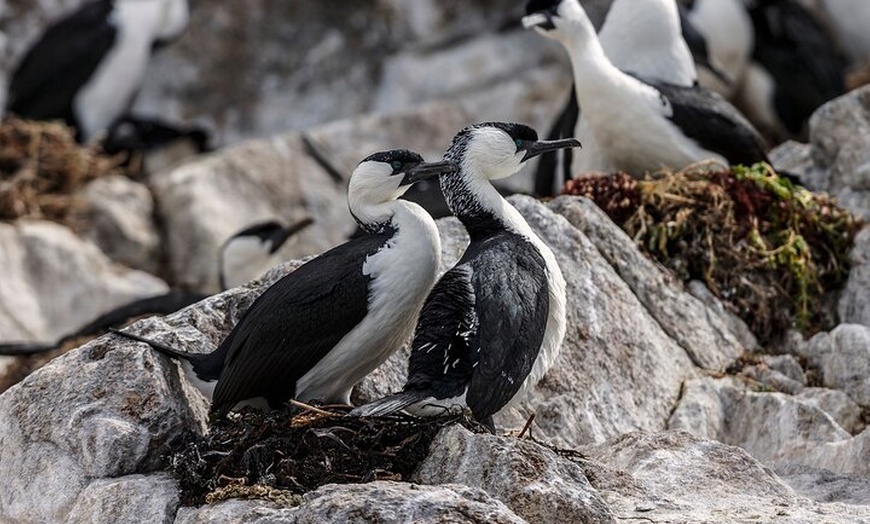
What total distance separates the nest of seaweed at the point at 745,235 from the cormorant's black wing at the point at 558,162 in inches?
65.9

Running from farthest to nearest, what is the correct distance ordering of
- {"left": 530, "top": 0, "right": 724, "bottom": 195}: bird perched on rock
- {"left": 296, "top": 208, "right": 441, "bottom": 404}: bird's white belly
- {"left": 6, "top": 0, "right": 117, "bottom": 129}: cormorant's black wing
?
{"left": 6, "top": 0, "right": 117, "bottom": 129}: cormorant's black wing < {"left": 530, "top": 0, "right": 724, "bottom": 195}: bird perched on rock < {"left": 296, "top": 208, "right": 441, "bottom": 404}: bird's white belly

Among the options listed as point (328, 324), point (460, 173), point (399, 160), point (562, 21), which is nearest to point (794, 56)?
point (562, 21)

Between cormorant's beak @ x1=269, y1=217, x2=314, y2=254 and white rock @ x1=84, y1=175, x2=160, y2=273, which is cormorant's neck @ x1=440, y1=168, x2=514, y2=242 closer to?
cormorant's beak @ x1=269, y1=217, x2=314, y2=254

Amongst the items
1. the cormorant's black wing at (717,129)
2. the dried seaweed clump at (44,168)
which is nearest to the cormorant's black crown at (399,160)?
the cormorant's black wing at (717,129)

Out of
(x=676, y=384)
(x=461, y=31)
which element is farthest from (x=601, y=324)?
(x=461, y=31)

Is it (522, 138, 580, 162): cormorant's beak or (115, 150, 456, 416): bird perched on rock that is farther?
(522, 138, 580, 162): cormorant's beak

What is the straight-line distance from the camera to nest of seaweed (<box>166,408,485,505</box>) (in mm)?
6797

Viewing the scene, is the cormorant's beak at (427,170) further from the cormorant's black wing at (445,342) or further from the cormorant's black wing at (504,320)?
the cormorant's black wing at (445,342)

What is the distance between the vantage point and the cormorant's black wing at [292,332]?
757 cm

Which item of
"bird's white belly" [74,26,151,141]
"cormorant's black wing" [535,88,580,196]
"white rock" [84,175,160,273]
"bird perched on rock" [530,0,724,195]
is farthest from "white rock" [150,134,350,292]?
"bird perched on rock" [530,0,724,195]

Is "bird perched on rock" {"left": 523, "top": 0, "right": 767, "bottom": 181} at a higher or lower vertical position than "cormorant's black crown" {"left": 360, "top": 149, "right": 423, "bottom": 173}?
lower

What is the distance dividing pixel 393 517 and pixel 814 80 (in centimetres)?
1182

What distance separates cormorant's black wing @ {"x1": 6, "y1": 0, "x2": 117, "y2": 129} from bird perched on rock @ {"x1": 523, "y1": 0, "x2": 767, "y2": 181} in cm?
665

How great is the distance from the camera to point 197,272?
52.6 ft
